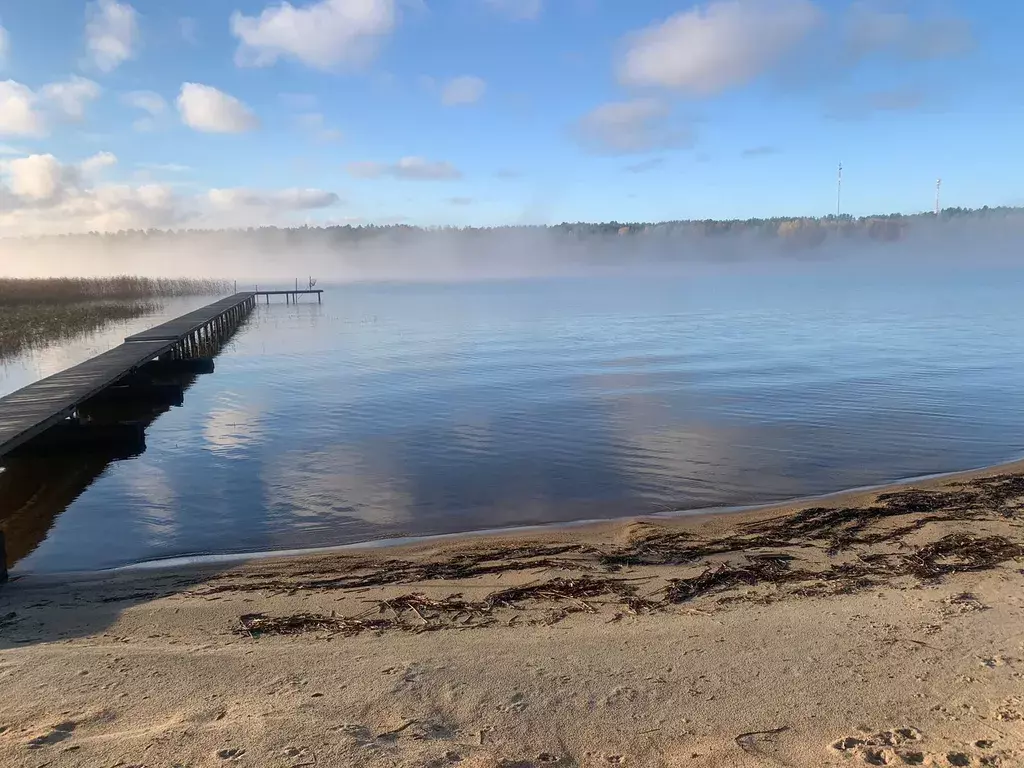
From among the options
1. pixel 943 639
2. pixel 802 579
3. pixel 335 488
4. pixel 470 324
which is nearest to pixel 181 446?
pixel 335 488

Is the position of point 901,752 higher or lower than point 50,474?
higher

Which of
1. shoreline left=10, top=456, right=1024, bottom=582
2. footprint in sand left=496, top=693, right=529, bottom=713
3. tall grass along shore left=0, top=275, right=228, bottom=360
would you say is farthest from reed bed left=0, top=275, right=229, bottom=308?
footprint in sand left=496, top=693, right=529, bottom=713

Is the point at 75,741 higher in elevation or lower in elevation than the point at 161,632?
higher

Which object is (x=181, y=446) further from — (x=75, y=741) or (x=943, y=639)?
(x=943, y=639)

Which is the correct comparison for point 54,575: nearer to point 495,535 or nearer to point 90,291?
point 495,535

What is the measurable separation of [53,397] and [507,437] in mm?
8571

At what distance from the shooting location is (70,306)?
44750 millimetres

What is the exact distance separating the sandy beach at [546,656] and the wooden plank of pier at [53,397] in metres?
4.36

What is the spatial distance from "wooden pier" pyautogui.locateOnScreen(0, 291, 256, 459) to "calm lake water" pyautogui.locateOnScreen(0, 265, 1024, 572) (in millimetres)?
1042

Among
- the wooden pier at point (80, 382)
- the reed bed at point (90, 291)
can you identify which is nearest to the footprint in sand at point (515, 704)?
the wooden pier at point (80, 382)

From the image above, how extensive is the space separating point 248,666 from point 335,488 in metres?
5.93

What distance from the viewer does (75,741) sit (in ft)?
11.8

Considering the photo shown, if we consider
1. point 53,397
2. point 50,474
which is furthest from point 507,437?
point 53,397

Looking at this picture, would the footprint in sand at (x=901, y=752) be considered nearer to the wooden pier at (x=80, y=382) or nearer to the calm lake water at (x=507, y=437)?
the calm lake water at (x=507, y=437)
